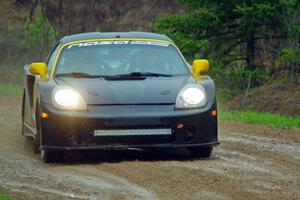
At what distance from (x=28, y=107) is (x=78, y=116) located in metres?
2.34

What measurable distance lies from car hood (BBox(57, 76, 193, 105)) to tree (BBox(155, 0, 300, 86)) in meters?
7.86

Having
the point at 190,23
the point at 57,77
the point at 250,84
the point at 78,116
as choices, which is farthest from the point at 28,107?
the point at 250,84

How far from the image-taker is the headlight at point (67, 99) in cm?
1023

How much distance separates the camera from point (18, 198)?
8.25 meters

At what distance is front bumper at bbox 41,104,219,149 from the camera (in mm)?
10156

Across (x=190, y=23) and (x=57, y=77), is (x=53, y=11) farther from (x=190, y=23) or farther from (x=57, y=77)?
(x=57, y=77)

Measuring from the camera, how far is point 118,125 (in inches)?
400

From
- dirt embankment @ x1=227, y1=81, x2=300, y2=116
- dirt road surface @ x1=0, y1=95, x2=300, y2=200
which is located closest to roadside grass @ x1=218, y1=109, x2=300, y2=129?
dirt embankment @ x1=227, y1=81, x2=300, y2=116

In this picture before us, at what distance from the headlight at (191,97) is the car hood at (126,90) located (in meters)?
0.06

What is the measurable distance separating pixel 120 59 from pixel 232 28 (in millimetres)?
8973

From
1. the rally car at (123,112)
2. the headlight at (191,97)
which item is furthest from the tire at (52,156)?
the headlight at (191,97)

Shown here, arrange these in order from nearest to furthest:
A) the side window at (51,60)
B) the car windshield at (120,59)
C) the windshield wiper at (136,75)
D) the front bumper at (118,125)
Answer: the front bumper at (118,125)
the windshield wiper at (136,75)
the car windshield at (120,59)
the side window at (51,60)

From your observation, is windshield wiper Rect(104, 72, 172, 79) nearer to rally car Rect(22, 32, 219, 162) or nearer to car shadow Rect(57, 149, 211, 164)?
rally car Rect(22, 32, 219, 162)

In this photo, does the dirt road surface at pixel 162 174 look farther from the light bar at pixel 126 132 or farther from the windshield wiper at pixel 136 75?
the windshield wiper at pixel 136 75
